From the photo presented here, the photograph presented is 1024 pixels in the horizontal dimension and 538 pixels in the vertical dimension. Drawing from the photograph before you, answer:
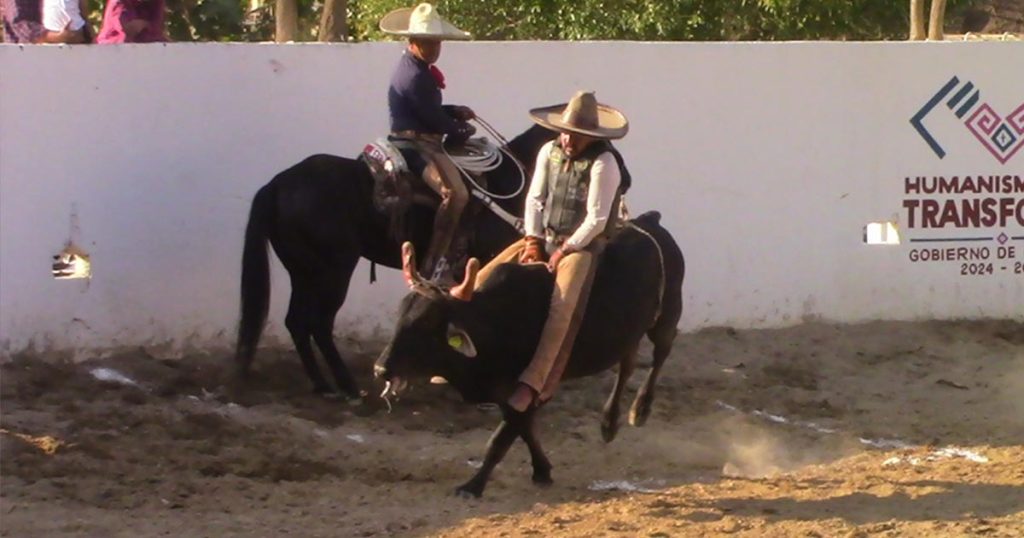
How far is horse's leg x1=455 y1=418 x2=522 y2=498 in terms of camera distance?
7.62m

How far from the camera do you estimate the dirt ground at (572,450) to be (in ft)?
23.9

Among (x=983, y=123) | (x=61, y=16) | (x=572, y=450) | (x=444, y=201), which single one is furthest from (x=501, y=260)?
(x=983, y=123)

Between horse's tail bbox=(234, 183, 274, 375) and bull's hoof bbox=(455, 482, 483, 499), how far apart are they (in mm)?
2359

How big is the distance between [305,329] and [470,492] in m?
2.57

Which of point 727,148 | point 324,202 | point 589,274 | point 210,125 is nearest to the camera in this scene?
point 589,274

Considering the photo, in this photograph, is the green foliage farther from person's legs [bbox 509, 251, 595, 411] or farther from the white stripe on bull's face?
the white stripe on bull's face

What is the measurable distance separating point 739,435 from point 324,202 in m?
2.84

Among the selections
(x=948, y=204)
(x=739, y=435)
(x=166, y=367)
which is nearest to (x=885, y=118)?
(x=948, y=204)

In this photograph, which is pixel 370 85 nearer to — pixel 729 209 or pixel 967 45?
pixel 729 209

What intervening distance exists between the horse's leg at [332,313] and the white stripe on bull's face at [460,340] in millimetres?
2571

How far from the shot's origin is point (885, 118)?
11891mm

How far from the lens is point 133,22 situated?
1068 centimetres

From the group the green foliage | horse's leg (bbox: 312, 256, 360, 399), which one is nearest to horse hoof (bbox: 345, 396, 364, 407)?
horse's leg (bbox: 312, 256, 360, 399)

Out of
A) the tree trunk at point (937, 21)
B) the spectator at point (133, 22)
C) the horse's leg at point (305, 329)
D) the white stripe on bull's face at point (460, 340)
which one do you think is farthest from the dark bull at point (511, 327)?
the tree trunk at point (937, 21)
